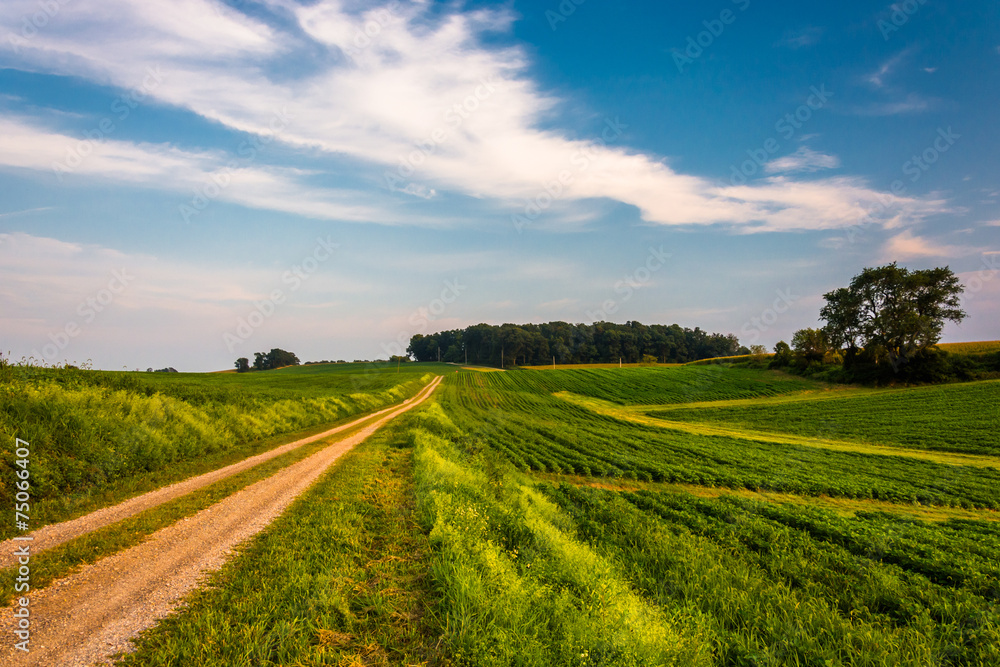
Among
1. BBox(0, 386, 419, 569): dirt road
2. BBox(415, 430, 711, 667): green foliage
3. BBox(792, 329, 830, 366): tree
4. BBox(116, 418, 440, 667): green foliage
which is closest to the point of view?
BBox(116, 418, 440, 667): green foliage

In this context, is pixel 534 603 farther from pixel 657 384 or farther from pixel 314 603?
pixel 657 384

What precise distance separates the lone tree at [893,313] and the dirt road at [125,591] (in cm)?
7720

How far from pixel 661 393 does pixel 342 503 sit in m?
60.7

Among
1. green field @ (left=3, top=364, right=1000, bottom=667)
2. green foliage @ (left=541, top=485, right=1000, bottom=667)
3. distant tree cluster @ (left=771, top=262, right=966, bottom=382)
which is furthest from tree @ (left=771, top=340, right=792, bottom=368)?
green foliage @ (left=541, top=485, right=1000, bottom=667)

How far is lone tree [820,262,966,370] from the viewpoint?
2320 inches

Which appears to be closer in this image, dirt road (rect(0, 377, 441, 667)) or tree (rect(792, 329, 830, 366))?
dirt road (rect(0, 377, 441, 667))

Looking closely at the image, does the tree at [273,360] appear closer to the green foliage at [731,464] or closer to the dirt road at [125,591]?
the green foliage at [731,464]

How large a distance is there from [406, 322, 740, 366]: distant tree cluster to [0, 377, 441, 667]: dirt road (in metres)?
129

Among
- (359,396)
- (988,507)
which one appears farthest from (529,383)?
(988,507)

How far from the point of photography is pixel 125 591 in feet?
18.9

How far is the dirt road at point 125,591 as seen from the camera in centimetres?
457

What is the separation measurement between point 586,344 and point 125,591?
452 feet

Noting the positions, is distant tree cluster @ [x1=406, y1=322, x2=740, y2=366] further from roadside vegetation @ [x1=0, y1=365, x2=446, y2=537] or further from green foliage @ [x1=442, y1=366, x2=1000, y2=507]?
roadside vegetation @ [x1=0, y1=365, x2=446, y2=537]

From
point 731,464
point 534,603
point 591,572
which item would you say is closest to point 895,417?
point 731,464
